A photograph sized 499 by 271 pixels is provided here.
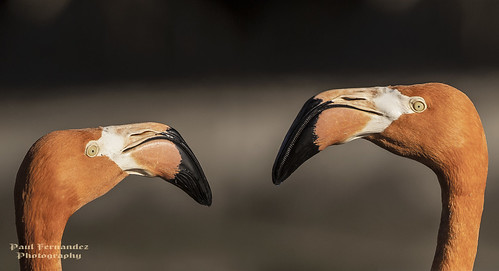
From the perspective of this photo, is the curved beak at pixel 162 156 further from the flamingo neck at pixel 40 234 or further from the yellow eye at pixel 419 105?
the yellow eye at pixel 419 105

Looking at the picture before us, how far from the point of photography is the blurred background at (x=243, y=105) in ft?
15.8

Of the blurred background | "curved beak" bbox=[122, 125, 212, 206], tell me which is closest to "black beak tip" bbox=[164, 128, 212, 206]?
"curved beak" bbox=[122, 125, 212, 206]

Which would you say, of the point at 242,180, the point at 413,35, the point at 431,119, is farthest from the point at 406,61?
the point at 431,119

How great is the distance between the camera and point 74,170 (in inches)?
78.0

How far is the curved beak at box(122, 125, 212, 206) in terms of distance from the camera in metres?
2.07

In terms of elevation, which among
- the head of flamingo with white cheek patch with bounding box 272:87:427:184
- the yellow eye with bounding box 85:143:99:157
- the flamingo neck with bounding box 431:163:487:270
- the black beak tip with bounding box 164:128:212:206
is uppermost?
the head of flamingo with white cheek patch with bounding box 272:87:427:184

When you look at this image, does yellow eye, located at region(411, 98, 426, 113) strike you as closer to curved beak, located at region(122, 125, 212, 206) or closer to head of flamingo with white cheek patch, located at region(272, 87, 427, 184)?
head of flamingo with white cheek patch, located at region(272, 87, 427, 184)

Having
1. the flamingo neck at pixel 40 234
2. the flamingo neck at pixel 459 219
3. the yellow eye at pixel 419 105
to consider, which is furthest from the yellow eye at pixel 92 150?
the flamingo neck at pixel 459 219

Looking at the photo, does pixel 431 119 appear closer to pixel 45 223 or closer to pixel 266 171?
pixel 45 223

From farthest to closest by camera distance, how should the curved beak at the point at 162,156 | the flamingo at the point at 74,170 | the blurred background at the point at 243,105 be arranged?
the blurred background at the point at 243,105 → the curved beak at the point at 162,156 → the flamingo at the point at 74,170

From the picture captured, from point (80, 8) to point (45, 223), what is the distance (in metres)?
3.26

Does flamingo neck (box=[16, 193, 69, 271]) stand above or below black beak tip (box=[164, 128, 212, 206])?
below

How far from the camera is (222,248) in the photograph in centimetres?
498

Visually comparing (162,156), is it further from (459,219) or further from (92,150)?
(459,219)
